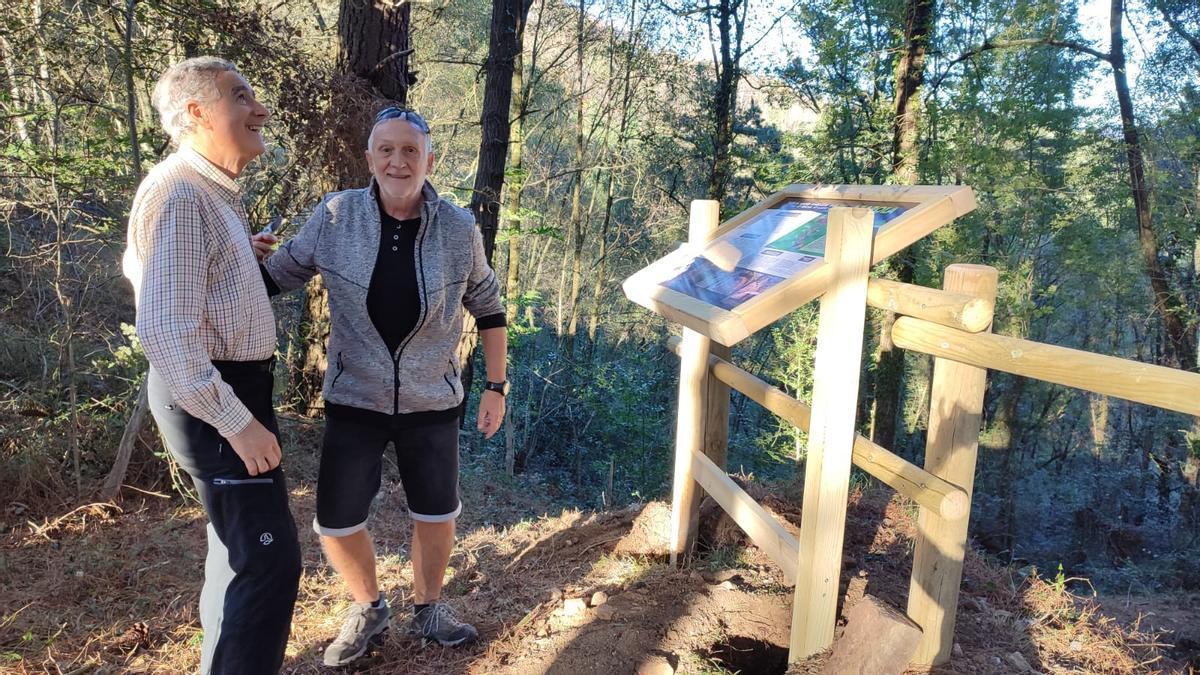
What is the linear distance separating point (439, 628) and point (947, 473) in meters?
2.09

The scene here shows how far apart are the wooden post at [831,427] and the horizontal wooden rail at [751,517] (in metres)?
0.12

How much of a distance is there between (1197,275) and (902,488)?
1444 centimetres

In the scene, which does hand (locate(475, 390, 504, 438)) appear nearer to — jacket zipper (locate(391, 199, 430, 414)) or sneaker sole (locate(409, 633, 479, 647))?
jacket zipper (locate(391, 199, 430, 414))

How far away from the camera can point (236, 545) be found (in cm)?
204

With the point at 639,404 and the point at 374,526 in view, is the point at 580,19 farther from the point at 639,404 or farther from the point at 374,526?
the point at 374,526

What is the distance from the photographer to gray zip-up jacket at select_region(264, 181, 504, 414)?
2508 mm

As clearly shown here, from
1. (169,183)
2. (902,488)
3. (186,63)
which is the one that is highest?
(186,63)

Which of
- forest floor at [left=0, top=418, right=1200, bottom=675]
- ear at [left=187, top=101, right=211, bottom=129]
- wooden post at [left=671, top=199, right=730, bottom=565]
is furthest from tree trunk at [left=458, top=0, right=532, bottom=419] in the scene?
ear at [left=187, top=101, right=211, bottom=129]

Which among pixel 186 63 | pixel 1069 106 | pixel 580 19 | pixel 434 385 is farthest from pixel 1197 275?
pixel 186 63

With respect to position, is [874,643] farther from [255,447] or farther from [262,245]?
[262,245]

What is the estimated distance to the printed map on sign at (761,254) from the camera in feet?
7.70

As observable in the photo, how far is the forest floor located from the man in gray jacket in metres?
0.64

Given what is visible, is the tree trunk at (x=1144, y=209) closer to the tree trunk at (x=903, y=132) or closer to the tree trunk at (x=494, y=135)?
the tree trunk at (x=903, y=132)

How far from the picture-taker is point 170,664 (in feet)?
9.29
